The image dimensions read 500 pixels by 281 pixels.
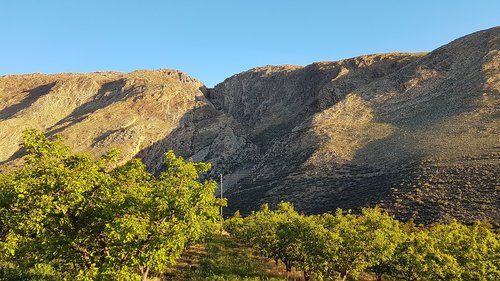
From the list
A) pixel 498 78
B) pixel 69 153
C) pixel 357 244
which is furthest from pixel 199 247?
pixel 498 78

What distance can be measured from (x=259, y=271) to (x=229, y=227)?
22.5 meters

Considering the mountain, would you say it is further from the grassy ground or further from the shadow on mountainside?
the grassy ground

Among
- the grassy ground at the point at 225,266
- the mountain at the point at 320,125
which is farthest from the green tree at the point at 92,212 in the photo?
the mountain at the point at 320,125

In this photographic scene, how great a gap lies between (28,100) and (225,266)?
148m

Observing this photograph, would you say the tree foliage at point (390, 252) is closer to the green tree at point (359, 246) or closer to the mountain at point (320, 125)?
the green tree at point (359, 246)

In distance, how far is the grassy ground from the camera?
24.9 meters

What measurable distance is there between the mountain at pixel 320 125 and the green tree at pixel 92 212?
4476 cm

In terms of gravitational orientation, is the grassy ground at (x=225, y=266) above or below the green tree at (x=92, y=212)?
below

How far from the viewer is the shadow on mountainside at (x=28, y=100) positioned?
13812cm

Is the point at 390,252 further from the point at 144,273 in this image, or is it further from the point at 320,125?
the point at 320,125

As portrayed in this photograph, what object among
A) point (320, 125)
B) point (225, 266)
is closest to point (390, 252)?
point (225, 266)

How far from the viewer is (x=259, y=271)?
28.4 m

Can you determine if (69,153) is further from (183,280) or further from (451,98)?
(451,98)

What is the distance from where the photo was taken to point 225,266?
1133 inches
